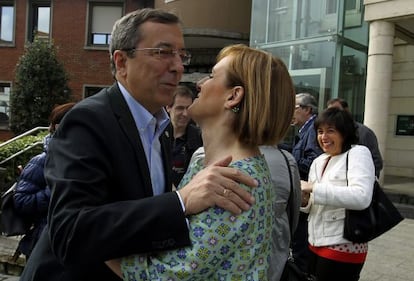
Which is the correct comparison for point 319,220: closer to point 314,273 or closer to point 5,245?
point 314,273

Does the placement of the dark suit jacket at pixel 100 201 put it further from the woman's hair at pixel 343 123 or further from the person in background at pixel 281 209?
the woman's hair at pixel 343 123

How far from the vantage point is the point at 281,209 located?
2117mm

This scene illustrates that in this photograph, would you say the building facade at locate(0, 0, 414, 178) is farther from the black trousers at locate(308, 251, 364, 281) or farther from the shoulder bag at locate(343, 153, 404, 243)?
the black trousers at locate(308, 251, 364, 281)

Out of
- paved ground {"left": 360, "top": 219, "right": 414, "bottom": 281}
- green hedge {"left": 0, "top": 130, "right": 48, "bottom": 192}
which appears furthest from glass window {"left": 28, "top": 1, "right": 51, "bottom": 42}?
paved ground {"left": 360, "top": 219, "right": 414, "bottom": 281}

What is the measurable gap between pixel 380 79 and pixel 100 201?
9180 millimetres

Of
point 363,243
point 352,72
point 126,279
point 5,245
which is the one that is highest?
point 352,72

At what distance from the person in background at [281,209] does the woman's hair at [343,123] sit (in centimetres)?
115

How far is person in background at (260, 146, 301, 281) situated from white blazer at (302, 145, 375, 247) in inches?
33.6

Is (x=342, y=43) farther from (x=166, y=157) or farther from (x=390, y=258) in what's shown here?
(x=166, y=157)

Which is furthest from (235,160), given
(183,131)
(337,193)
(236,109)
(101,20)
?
(101,20)

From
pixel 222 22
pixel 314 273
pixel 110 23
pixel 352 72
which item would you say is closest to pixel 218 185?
pixel 314 273

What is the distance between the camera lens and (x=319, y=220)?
3260 millimetres

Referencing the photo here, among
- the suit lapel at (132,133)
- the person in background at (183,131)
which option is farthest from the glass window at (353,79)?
the suit lapel at (132,133)

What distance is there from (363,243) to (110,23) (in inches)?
708
